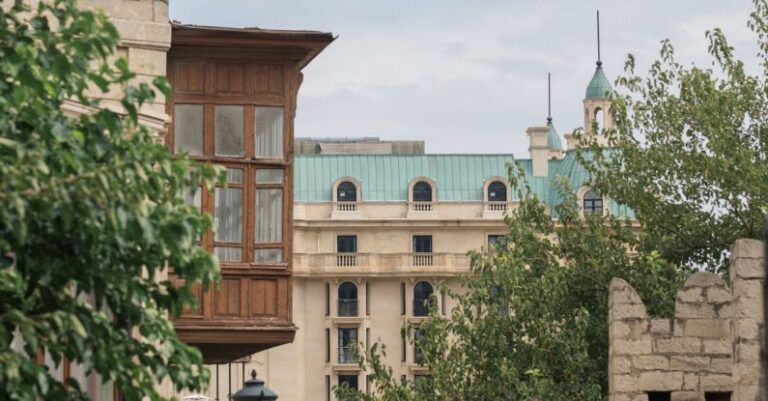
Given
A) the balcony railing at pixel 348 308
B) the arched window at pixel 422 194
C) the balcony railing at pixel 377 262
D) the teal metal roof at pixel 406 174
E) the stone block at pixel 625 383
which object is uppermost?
the teal metal roof at pixel 406 174

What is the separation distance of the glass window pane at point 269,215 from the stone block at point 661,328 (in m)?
6.06

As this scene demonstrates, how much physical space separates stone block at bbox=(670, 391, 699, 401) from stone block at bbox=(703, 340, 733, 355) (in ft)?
1.41

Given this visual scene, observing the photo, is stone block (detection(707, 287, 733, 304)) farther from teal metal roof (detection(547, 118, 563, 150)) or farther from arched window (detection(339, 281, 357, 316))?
teal metal roof (detection(547, 118, 563, 150))

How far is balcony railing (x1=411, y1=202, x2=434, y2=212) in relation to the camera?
120750 millimetres

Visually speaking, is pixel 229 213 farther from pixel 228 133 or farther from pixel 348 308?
pixel 348 308

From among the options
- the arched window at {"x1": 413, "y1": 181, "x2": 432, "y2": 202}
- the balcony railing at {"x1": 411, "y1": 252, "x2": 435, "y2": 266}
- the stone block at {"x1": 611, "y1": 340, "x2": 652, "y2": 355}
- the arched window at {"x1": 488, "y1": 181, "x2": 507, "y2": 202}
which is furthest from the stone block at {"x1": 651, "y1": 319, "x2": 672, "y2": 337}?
the arched window at {"x1": 413, "y1": 181, "x2": 432, "y2": 202}

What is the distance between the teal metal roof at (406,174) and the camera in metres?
122

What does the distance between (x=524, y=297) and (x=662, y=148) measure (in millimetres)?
4445

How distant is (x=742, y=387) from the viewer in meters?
22.7

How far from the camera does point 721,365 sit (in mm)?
25141

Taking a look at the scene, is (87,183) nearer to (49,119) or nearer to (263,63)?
(49,119)

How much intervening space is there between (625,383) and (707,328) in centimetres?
96

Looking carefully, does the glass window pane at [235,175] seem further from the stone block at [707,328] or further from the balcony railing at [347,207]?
the balcony railing at [347,207]

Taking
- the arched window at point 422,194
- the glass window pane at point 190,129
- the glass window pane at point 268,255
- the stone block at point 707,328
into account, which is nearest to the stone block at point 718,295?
the stone block at point 707,328
